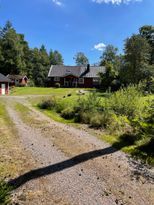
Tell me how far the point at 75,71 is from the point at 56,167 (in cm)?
5372

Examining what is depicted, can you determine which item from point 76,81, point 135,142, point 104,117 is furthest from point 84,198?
point 76,81

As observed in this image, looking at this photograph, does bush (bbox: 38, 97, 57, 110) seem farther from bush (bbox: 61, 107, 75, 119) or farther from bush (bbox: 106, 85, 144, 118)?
bush (bbox: 106, 85, 144, 118)

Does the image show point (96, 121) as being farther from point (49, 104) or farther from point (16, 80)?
point (16, 80)

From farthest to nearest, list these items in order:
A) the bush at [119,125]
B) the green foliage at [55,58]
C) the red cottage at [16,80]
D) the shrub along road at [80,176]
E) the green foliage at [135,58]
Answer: the green foliage at [55,58] < the red cottage at [16,80] < the green foliage at [135,58] < the bush at [119,125] < the shrub along road at [80,176]

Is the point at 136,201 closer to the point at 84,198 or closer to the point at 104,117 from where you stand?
the point at 84,198

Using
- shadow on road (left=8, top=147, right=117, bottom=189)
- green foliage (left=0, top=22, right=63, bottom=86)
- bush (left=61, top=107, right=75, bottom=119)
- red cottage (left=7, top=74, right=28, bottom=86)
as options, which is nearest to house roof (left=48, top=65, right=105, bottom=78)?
green foliage (left=0, top=22, right=63, bottom=86)

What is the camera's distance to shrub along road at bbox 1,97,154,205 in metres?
5.57

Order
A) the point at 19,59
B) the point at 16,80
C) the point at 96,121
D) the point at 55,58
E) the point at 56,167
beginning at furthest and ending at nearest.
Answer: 1. the point at 55,58
2. the point at 19,59
3. the point at 16,80
4. the point at 96,121
5. the point at 56,167

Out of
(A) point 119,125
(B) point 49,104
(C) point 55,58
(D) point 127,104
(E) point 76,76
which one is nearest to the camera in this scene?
(A) point 119,125

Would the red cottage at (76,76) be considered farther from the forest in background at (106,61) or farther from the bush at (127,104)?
the bush at (127,104)

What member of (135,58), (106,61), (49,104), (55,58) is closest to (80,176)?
(49,104)

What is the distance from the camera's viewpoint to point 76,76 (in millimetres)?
58656

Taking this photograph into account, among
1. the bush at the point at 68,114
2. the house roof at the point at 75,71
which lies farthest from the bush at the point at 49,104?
the house roof at the point at 75,71

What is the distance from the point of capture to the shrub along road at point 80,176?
5566 mm
